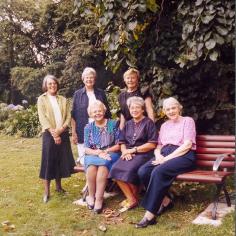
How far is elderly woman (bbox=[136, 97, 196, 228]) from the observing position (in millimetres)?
4672

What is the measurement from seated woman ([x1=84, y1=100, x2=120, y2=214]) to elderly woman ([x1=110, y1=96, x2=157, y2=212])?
0.14 m

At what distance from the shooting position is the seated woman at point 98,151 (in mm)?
5174

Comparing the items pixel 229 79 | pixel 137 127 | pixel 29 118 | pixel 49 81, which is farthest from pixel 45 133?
pixel 29 118

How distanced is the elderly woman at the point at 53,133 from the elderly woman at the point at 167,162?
1286 mm

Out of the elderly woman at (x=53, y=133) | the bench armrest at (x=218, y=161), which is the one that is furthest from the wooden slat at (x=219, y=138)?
the elderly woman at (x=53, y=133)

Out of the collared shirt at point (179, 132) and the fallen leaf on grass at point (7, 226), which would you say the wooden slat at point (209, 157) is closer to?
the collared shirt at point (179, 132)

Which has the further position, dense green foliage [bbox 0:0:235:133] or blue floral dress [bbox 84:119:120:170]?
blue floral dress [bbox 84:119:120:170]

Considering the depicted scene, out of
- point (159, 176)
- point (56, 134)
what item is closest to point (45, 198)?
point (56, 134)

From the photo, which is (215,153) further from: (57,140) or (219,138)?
(57,140)

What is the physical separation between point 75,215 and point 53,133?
3.61ft

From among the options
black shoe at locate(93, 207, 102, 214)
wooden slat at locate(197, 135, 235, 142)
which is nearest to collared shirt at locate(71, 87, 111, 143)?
black shoe at locate(93, 207, 102, 214)

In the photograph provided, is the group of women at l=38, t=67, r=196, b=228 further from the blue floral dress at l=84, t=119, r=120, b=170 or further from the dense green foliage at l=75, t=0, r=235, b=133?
the dense green foliage at l=75, t=0, r=235, b=133

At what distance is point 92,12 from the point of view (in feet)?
19.5

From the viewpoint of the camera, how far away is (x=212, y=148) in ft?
17.3
